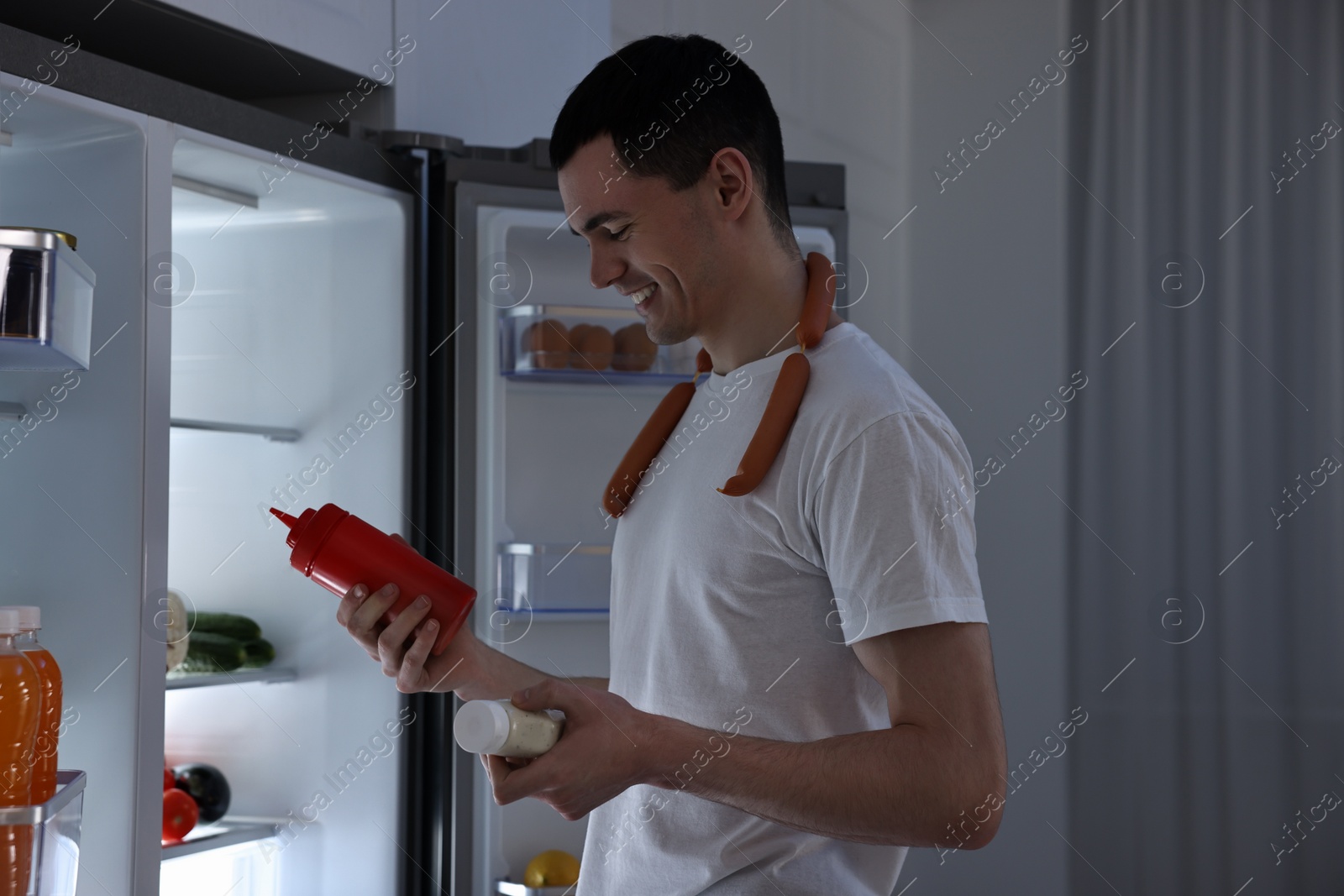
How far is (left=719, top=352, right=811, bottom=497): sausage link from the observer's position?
1117mm

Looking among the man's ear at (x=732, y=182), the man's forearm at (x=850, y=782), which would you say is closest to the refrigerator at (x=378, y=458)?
the man's ear at (x=732, y=182)

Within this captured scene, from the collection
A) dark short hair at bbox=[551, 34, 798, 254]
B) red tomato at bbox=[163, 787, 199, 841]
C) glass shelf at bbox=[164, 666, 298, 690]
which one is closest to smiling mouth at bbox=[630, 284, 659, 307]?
dark short hair at bbox=[551, 34, 798, 254]

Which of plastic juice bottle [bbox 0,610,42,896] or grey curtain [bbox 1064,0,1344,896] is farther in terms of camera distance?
grey curtain [bbox 1064,0,1344,896]

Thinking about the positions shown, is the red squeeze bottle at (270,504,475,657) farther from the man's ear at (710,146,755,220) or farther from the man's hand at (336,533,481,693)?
the man's ear at (710,146,755,220)

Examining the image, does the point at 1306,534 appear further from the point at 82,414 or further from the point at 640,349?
the point at 82,414

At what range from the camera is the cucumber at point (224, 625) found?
6.81 ft

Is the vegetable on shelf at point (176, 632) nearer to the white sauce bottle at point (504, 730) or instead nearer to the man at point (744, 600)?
the man at point (744, 600)

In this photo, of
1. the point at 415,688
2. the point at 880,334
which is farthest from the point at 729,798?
the point at 880,334

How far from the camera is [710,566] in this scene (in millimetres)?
1161

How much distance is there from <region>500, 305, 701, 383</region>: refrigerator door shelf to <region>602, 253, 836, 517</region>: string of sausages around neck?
63cm

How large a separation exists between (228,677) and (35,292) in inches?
35.6

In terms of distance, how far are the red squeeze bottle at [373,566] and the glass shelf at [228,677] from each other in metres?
0.74

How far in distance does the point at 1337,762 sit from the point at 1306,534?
495mm

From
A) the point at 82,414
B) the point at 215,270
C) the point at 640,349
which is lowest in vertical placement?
the point at 82,414
